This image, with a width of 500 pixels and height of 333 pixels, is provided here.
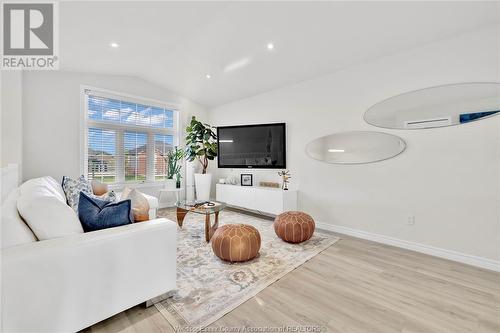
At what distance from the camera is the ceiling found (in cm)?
223

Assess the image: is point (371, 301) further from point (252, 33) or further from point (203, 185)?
point (203, 185)

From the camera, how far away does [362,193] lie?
3074mm

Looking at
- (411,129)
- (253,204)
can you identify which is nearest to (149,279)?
(253,204)

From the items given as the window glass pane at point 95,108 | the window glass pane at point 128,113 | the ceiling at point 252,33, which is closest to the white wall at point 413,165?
the ceiling at point 252,33

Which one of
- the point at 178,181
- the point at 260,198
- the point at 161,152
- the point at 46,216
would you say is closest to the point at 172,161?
the point at 161,152

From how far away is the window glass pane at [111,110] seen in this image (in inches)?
161

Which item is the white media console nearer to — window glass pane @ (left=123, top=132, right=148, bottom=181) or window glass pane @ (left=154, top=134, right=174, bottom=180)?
window glass pane @ (left=154, top=134, right=174, bottom=180)

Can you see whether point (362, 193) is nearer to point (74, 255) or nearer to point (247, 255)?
point (247, 255)

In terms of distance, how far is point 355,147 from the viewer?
3.13 metres

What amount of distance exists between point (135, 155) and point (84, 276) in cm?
355

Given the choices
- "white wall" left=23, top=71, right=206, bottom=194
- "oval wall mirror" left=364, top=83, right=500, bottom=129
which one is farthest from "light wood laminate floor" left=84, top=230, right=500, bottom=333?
"white wall" left=23, top=71, right=206, bottom=194

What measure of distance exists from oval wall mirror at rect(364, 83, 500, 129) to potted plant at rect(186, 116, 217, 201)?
122 inches

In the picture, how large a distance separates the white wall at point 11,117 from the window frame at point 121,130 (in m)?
0.89

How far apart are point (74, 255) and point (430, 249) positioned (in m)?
3.32
